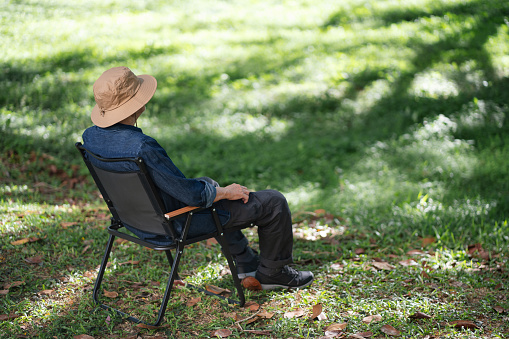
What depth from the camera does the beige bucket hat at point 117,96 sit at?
3.09 meters

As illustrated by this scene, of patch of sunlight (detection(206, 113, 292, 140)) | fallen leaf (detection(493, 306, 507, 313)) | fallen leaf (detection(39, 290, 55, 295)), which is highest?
fallen leaf (detection(493, 306, 507, 313))

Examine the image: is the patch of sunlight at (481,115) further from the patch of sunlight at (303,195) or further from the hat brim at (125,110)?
the hat brim at (125,110)

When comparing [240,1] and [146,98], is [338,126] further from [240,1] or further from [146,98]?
[240,1]

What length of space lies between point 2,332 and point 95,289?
0.65m

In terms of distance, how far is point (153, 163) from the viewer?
2.99 meters

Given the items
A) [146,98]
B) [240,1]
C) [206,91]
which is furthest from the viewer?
[240,1]

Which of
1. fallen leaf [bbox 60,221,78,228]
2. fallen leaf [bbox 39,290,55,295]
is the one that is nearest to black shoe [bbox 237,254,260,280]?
fallen leaf [bbox 39,290,55,295]

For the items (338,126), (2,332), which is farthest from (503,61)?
(2,332)

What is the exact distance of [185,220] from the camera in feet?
10.8

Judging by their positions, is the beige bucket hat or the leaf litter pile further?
the leaf litter pile

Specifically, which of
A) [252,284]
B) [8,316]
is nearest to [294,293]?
[252,284]

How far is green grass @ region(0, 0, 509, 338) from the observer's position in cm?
367

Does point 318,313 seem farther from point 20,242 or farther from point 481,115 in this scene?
point 481,115

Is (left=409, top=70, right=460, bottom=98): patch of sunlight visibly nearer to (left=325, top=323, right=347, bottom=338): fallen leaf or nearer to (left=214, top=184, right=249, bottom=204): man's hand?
(left=214, top=184, right=249, bottom=204): man's hand
